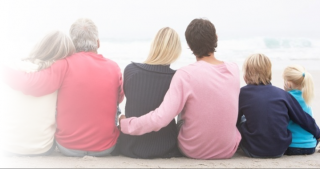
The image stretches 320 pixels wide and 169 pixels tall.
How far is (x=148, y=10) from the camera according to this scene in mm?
21094

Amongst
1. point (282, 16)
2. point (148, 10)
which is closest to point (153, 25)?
point (148, 10)

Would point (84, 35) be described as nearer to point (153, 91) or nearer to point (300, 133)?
point (153, 91)

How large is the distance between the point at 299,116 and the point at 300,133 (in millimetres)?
191

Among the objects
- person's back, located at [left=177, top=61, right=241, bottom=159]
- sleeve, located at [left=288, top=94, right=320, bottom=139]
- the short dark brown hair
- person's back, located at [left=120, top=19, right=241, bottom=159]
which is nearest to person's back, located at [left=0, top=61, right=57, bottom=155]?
person's back, located at [left=120, top=19, right=241, bottom=159]

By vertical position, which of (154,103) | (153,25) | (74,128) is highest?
(154,103)

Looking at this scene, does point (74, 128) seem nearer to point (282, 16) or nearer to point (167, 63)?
point (167, 63)

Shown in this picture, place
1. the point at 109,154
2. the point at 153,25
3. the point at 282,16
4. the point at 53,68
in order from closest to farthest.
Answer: the point at 53,68 < the point at 109,154 < the point at 153,25 < the point at 282,16

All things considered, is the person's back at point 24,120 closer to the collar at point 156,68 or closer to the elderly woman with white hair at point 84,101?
the elderly woman with white hair at point 84,101

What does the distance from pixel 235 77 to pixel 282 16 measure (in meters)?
19.8

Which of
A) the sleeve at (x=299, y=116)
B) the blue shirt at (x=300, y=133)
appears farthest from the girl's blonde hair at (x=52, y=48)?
the blue shirt at (x=300, y=133)

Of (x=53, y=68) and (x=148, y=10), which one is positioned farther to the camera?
(x=148, y=10)

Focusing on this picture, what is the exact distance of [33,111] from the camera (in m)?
3.23

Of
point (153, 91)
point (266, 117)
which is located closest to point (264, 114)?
point (266, 117)

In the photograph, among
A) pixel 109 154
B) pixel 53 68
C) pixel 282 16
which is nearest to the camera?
pixel 53 68
